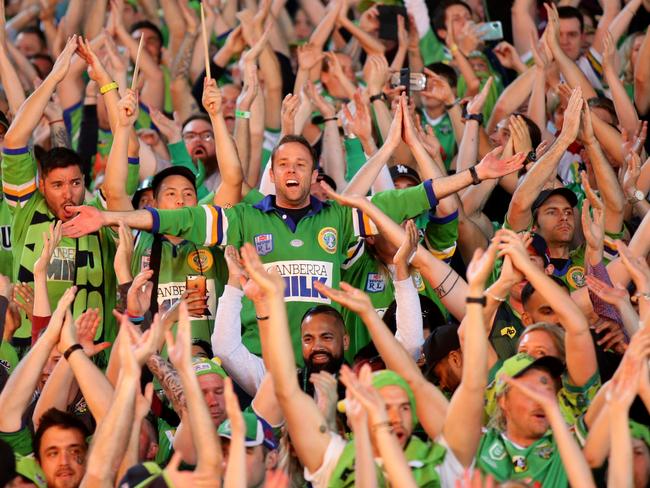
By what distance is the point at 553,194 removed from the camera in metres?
8.09

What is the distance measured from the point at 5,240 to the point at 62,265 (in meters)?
0.85

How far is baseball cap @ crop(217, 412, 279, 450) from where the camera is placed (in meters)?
5.89

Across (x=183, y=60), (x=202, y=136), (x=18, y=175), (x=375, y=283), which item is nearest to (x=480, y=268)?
(x=375, y=283)

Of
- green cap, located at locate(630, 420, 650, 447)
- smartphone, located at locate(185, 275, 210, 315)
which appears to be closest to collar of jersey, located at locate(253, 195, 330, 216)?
smartphone, located at locate(185, 275, 210, 315)

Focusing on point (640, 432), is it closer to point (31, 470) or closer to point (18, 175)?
point (31, 470)

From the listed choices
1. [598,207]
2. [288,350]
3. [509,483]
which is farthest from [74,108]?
[509,483]

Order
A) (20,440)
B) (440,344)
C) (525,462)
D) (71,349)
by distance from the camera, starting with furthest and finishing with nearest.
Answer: (440,344)
(20,440)
(71,349)
(525,462)

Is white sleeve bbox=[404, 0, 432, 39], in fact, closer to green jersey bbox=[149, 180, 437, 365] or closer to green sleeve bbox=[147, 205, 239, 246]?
green jersey bbox=[149, 180, 437, 365]

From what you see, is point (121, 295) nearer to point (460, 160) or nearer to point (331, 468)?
point (331, 468)

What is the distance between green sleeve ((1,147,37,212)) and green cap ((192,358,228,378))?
5.10ft

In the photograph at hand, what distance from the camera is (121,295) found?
23.2 ft

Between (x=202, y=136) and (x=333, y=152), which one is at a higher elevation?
(x=202, y=136)

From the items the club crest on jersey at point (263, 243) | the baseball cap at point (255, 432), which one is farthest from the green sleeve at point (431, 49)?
the baseball cap at point (255, 432)

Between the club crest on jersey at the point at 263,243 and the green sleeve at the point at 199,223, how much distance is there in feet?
0.42
